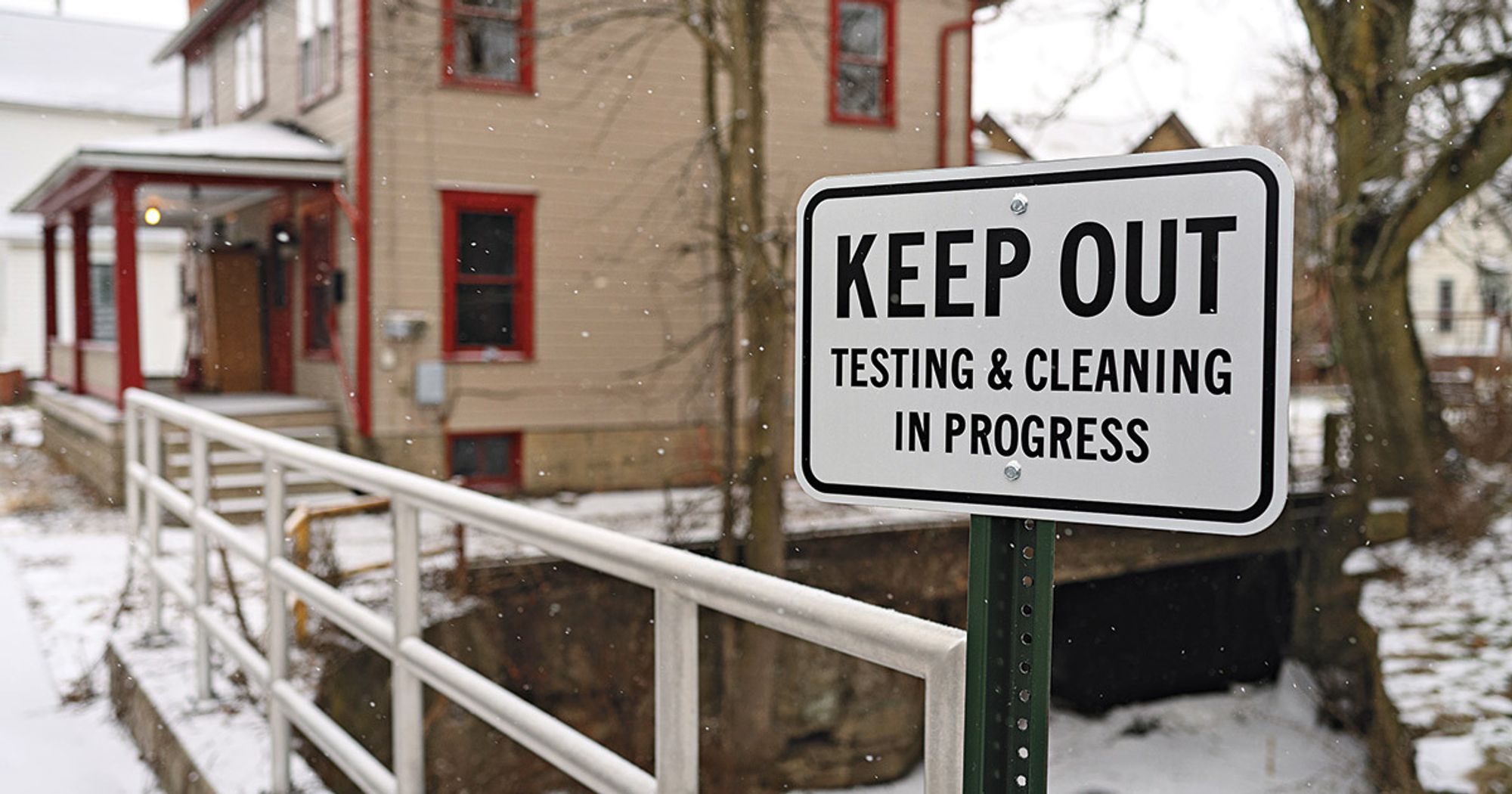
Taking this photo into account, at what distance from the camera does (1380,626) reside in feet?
37.2

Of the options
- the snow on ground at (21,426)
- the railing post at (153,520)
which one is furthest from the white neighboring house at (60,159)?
the railing post at (153,520)

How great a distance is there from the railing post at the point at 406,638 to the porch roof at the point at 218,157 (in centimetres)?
1005

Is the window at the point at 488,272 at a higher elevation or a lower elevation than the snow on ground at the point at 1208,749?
higher

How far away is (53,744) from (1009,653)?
471cm

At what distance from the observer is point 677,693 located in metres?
1.98

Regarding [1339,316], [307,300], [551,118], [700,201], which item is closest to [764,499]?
[700,201]

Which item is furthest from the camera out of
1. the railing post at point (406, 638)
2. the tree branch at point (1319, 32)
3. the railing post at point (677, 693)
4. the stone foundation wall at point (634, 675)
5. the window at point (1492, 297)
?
the window at point (1492, 297)

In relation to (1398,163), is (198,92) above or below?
above

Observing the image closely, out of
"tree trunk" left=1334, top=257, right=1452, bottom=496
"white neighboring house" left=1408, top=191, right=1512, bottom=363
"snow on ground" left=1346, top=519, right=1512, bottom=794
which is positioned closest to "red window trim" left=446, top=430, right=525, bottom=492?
"tree trunk" left=1334, top=257, right=1452, bottom=496

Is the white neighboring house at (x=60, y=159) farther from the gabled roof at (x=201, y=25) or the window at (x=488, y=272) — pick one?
the window at (x=488, y=272)

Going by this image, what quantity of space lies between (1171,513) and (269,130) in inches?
550

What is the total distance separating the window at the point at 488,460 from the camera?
1225 centimetres

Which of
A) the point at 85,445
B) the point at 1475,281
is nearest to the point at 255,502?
the point at 85,445

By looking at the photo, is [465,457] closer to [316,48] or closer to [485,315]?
[485,315]
